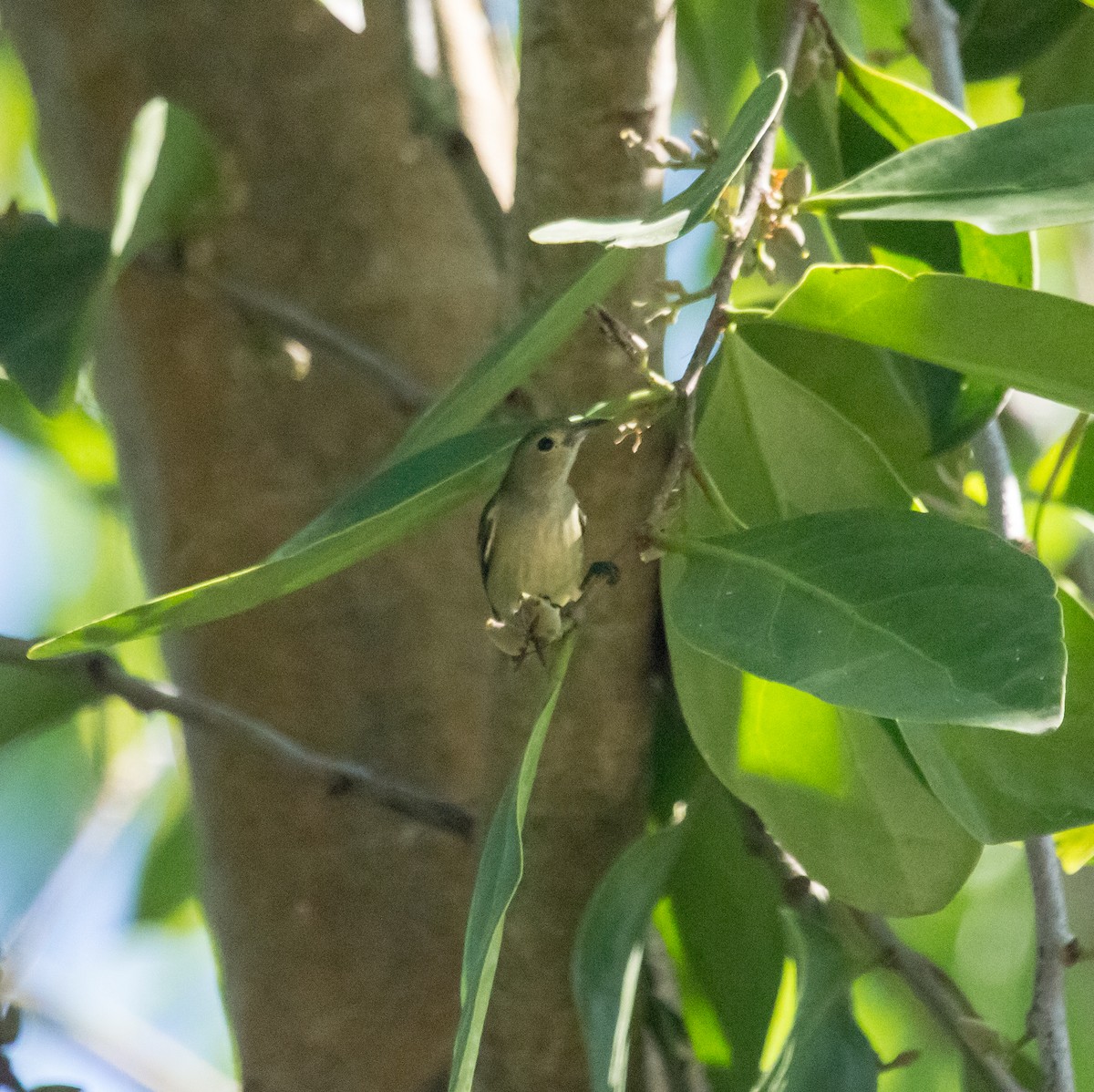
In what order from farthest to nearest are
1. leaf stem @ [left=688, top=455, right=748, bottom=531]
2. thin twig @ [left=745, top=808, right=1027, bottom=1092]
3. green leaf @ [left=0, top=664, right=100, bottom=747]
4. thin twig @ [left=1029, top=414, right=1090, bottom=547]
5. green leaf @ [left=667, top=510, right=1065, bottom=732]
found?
green leaf @ [left=0, top=664, right=100, bottom=747] → thin twig @ [left=1029, top=414, right=1090, bottom=547] → thin twig @ [left=745, top=808, right=1027, bottom=1092] → leaf stem @ [left=688, top=455, right=748, bottom=531] → green leaf @ [left=667, top=510, right=1065, bottom=732]

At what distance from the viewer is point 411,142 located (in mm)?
1555

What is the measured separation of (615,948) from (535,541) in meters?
0.42

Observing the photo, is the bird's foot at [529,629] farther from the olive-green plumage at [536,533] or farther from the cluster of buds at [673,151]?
the cluster of buds at [673,151]

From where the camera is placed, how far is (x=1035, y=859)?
98 cm

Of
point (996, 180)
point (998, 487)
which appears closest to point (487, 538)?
point (998, 487)

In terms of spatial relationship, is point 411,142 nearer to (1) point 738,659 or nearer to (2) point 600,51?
(2) point 600,51

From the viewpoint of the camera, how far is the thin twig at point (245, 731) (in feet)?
3.99

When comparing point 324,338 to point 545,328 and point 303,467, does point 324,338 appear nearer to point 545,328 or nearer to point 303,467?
point 303,467

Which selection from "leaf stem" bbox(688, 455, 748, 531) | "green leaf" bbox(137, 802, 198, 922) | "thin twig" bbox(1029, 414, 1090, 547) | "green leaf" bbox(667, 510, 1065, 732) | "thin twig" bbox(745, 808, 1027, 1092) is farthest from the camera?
"green leaf" bbox(137, 802, 198, 922)

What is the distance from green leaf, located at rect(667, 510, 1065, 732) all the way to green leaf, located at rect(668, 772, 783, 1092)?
394mm

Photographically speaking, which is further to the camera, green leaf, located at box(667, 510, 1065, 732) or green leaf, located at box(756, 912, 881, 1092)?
green leaf, located at box(756, 912, 881, 1092)

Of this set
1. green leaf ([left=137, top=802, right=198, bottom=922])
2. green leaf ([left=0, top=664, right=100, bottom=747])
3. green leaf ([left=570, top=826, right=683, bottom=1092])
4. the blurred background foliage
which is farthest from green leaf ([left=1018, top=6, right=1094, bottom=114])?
green leaf ([left=137, top=802, right=198, bottom=922])

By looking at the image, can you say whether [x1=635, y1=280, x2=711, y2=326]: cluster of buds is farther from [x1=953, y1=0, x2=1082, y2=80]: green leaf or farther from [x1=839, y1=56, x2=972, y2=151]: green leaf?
[x1=953, y1=0, x2=1082, y2=80]: green leaf

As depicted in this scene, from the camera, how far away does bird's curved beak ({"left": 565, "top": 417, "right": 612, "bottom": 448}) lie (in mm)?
943
